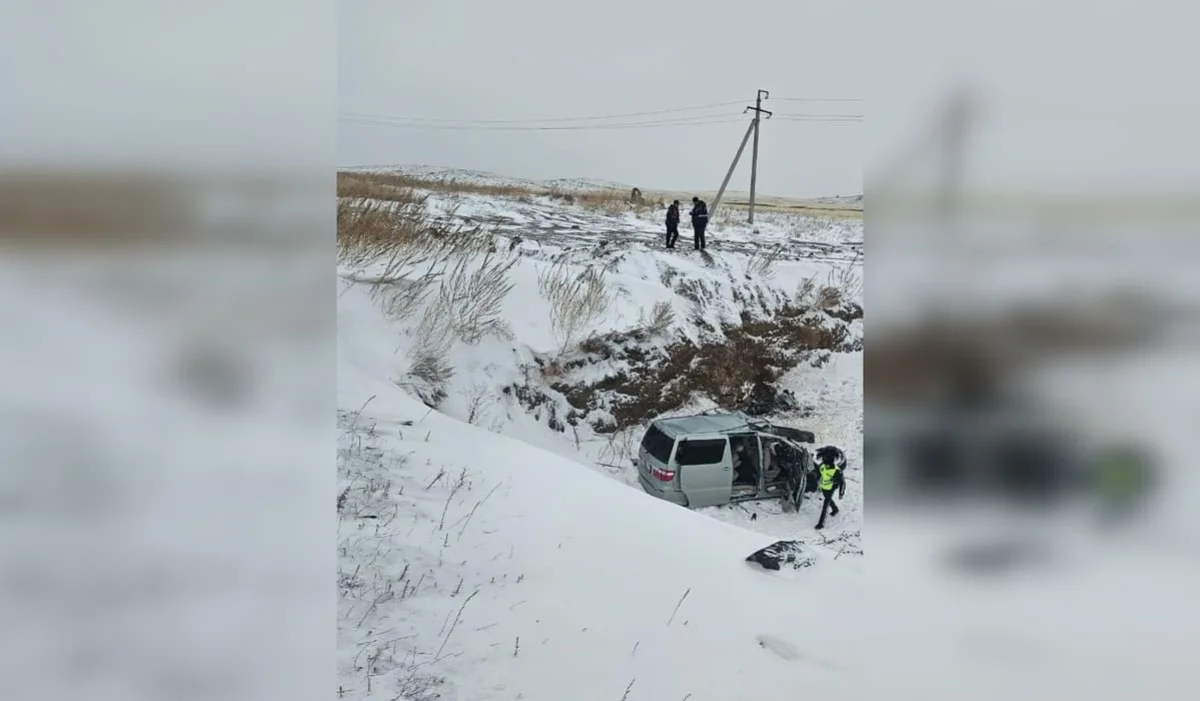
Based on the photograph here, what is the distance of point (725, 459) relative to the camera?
100 inches

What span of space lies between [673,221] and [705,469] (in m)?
0.83

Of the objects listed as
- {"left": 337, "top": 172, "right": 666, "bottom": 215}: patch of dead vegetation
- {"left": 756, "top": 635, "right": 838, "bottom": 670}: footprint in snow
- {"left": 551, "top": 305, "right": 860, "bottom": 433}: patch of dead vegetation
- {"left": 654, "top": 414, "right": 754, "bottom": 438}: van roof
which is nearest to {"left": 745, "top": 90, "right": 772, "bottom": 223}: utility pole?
{"left": 337, "top": 172, "right": 666, "bottom": 215}: patch of dead vegetation

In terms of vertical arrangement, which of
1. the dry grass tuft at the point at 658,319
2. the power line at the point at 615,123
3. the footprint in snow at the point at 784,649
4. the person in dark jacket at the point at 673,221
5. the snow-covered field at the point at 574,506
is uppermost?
the power line at the point at 615,123

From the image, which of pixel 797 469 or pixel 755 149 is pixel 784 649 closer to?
pixel 797 469

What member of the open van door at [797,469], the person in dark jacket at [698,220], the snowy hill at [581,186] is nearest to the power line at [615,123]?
the snowy hill at [581,186]

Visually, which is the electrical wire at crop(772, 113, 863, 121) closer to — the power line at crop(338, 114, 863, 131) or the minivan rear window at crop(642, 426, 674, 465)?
the power line at crop(338, 114, 863, 131)

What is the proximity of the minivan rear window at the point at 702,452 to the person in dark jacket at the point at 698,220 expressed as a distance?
0.64 meters

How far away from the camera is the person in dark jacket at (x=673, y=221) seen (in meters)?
2.63

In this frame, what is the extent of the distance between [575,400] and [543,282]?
0.40 m

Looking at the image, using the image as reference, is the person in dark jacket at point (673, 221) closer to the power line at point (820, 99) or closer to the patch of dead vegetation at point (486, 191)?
the patch of dead vegetation at point (486, 191)

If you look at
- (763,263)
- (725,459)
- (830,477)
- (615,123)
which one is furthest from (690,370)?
(615,123)
